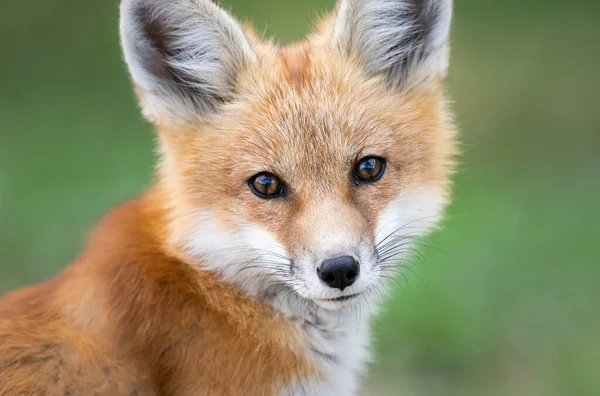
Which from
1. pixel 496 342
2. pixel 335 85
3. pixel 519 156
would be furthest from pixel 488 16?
pixel 335 85

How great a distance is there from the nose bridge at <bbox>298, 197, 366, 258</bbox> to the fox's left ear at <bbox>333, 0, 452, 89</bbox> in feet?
2.64

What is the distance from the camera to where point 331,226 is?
3.39 m

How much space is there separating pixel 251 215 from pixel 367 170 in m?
0.53

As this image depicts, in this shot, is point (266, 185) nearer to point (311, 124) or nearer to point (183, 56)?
point (311, 124)

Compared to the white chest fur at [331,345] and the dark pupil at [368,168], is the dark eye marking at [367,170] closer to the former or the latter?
the dark pupil at [368,168]

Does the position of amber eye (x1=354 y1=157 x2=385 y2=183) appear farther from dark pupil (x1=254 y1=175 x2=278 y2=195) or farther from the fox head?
dark pupil (x1=254 y1=175 x2=278 y2=195)

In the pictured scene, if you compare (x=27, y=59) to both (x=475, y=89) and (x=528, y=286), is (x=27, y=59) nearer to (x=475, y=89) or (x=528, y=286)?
(x=475, y=89)

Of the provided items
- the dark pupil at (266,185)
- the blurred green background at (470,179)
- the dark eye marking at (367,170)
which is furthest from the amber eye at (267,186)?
the blurred green background at (470,179)

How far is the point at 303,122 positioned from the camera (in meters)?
3.64

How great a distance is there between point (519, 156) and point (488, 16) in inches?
80.0

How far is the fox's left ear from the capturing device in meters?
3.92

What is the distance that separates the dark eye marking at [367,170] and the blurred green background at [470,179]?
1.60m

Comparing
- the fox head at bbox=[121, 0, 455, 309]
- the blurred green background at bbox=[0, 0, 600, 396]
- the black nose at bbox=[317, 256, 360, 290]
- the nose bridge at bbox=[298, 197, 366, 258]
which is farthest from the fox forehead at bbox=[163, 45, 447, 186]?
the blurred green background at bbox=[0, 0, 600, 396]

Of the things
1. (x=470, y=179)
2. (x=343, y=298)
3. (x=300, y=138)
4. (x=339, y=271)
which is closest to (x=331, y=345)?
(x=343, y=298)
